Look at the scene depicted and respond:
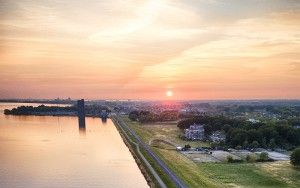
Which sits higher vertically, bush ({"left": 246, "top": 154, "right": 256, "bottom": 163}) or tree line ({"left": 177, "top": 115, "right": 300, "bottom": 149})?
tree line ({"left": 177, "top": 115, "right": 300, "bottom": 149})

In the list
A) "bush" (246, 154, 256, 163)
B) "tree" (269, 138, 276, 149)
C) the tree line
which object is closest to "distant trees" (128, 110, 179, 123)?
the tree line

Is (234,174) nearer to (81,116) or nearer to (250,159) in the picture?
(250,159)

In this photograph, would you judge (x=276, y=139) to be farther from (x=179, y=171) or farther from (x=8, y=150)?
(x=8, y=150)

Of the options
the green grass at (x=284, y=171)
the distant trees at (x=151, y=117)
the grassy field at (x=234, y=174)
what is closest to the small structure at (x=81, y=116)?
the distant trees at (x=151, y=117)

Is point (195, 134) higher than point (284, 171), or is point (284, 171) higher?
point (195, 134)

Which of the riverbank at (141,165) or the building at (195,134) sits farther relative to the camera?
the building at (195,134)

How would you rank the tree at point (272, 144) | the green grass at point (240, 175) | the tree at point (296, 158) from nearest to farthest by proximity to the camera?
the green grass at point (240, 175) < the tree at point (296, 158) < the tree at point (272, 144)

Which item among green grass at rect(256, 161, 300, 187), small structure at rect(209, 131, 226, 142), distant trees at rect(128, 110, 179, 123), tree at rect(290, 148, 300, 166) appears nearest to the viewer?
green grass at rect(256, 161, 300, 187)

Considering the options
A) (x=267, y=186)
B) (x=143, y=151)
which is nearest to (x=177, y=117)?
(x=143, y=151)

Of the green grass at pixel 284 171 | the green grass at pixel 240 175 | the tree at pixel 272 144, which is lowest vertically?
the green grass at pixel 284 171

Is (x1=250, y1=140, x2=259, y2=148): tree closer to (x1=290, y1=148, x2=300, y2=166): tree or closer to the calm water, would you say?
A: (x1=290, y1=148, x2=300, y2=166): tree

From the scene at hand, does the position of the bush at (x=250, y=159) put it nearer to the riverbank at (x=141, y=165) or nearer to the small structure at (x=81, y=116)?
the riverbank at (x=141, y=165)

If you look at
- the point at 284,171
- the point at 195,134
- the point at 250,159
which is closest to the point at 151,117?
the point at 195,134
